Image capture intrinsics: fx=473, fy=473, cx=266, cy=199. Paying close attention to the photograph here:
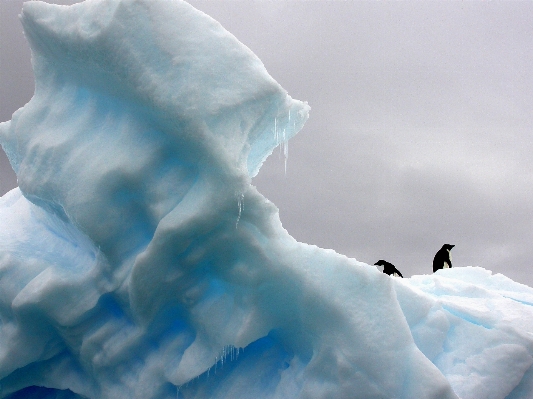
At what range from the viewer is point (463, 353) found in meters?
3.39

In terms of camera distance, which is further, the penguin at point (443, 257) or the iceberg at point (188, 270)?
the penguin at point (443, 257)

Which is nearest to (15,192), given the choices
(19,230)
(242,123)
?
(19,230)

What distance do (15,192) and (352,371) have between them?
414 centimetres

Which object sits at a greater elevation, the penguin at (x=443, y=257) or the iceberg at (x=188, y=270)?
the iceberg at (x=188, y=270)

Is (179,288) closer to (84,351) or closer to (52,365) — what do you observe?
(84,351)

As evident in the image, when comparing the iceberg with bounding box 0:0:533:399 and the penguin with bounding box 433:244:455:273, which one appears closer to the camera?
the iceberg with bounding box 0:0:533:399

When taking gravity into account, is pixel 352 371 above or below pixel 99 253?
above

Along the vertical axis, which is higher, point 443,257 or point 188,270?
point 188,270

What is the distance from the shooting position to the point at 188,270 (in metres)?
3.23

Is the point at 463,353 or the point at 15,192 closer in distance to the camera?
the point at 463,353

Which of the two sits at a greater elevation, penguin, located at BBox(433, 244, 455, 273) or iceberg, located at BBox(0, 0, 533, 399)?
iceberg, located at BBox(0, 0, 533, 399)

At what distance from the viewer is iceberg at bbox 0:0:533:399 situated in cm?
298

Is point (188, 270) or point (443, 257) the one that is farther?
point (443, 257)

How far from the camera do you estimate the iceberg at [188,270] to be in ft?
9.77
